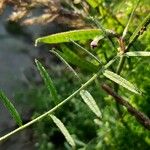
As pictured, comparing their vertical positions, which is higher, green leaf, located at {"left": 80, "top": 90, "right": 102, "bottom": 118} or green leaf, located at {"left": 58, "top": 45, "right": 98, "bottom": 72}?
green leaf, located at {"left": 58, "top": 45, "right": 98, "bottom": 72}

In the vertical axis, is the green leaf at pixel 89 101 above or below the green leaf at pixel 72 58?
below

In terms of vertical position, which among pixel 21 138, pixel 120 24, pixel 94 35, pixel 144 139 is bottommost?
pixel 21 138

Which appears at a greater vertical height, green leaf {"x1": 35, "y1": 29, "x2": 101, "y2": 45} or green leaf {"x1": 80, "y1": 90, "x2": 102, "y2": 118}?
green leaf {"x1": 35, "y1": 29, "x2": 101, "y2": 45}

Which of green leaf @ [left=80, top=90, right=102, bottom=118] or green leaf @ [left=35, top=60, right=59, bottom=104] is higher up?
green leaf @ [left=35, top=60, right=59, bottom=104]

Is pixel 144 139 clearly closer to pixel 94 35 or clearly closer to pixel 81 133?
pixel 94 35

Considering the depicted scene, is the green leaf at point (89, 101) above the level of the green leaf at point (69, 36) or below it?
below

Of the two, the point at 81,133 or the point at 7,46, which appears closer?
the point at 81,133

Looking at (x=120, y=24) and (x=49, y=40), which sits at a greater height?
(x=49, y=40)

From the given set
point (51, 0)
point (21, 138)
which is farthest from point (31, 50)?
point (51, 0)
